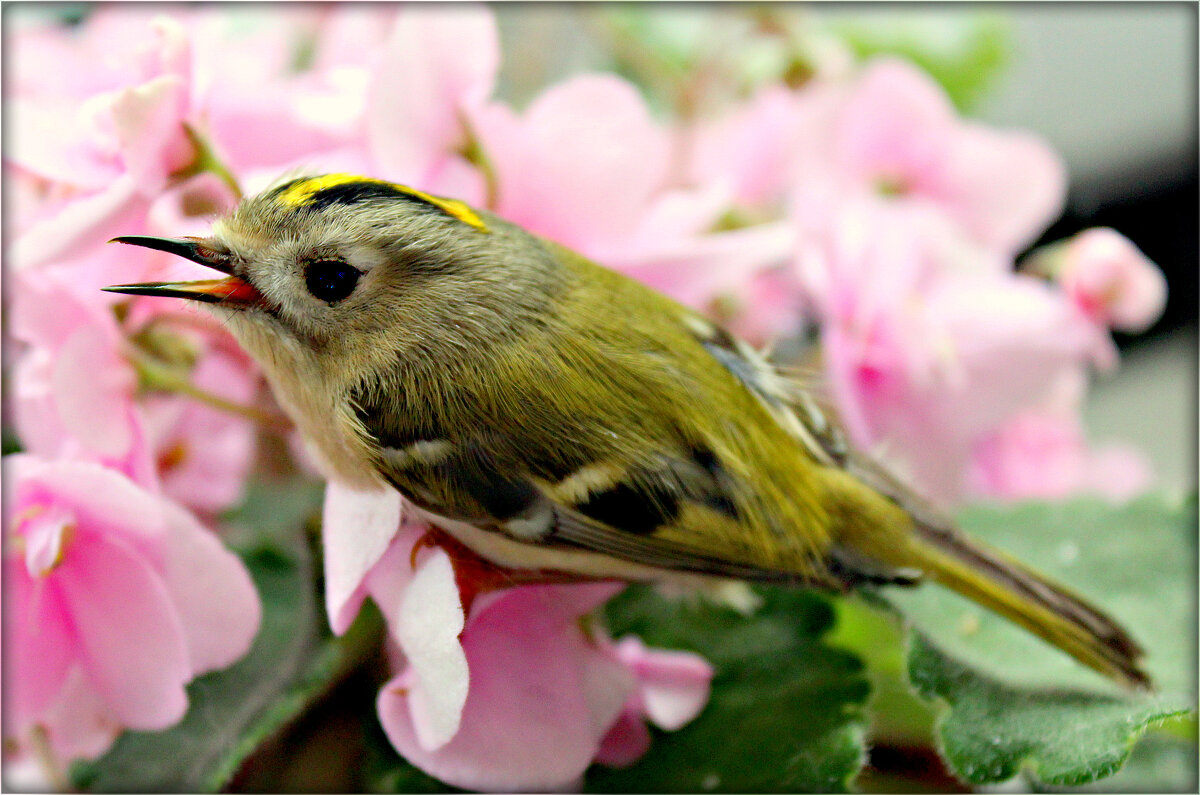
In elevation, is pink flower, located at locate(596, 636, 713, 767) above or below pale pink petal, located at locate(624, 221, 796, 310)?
below

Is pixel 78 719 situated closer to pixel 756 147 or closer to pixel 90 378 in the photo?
pixel 90 378

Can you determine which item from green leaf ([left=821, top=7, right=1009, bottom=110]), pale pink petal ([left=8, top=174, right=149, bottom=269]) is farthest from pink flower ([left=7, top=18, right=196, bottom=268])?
green leaf ([left=821, top=7, right=1009, bottom=110])

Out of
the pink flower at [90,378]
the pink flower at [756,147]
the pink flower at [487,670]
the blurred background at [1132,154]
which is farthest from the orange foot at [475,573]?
the blurred background at [1132,154]

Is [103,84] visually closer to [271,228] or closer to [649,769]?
[271,228]

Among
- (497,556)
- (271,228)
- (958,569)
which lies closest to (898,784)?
(958,569)

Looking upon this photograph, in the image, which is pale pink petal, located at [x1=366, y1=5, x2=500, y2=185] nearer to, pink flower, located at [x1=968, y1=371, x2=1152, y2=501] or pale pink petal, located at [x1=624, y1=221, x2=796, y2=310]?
pale pink petal, located at [x1=624, y1=221, x2=796, y2=310]

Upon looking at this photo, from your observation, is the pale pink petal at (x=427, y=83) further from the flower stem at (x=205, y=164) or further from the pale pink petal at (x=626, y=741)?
the pale pink petal at (x=626, y=741)

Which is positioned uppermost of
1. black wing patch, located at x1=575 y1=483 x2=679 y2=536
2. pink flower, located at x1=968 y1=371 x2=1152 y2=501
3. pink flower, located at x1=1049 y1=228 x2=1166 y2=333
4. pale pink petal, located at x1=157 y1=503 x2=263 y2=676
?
pink flower, located at x1=1049 y1=228 x2=1166 y2=333

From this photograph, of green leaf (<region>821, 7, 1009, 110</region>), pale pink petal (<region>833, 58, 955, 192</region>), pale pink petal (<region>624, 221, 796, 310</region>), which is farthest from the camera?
green leaf (<region>821, 7, 1009, 110</region>)
